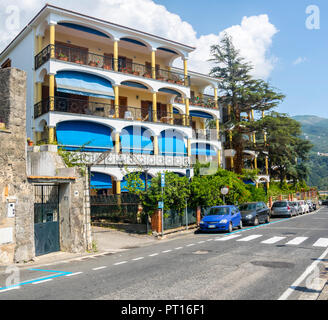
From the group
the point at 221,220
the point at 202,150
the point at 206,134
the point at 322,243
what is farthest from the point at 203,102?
the point at 322,243

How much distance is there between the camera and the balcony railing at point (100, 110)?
24.2m

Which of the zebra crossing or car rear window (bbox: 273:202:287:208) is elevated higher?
car rear window (bbox: 273:202:287:208)

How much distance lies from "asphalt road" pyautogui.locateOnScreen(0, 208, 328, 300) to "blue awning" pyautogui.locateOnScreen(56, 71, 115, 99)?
549 inches

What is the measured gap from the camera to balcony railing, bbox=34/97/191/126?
24156mm

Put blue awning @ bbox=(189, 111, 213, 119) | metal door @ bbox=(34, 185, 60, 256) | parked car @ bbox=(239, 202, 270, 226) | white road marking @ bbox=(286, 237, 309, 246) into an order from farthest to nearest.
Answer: blue awning @ bbox=(189, 111, 213, 119)
parked car @ bbox=(239, 202, 270, 226)
white road marking @ bbox=(286, 237, 309, 246)
metal door @ bbox=(34, 185, 60, 256)

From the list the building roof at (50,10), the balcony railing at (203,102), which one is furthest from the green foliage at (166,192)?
the balcony railing at (203,102)

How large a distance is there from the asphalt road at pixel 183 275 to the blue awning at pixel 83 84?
13956mm

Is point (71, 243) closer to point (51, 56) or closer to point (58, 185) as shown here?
point (58, 185)

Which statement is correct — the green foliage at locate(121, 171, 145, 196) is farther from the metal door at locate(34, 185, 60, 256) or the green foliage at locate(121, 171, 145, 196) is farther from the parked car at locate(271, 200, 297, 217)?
the parked car at locate(271, 200, 297, 217)

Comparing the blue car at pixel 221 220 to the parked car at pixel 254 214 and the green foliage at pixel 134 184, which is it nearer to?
the parked car at pixel 254 214

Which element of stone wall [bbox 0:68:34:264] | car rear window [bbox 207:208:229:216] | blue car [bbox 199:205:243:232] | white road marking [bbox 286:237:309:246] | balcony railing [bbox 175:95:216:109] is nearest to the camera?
stone wall [bbox 0:68:34:264]

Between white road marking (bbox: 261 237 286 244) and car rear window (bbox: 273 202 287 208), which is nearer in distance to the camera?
white road marking (bbox: 261 237 286 244)

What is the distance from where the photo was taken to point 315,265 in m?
9.74

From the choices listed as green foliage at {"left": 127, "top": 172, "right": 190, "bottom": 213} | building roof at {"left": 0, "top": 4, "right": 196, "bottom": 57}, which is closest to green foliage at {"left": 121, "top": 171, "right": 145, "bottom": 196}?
green foliage at {"left": 127, "top": 172, "right": 190, "bottom": 213}
